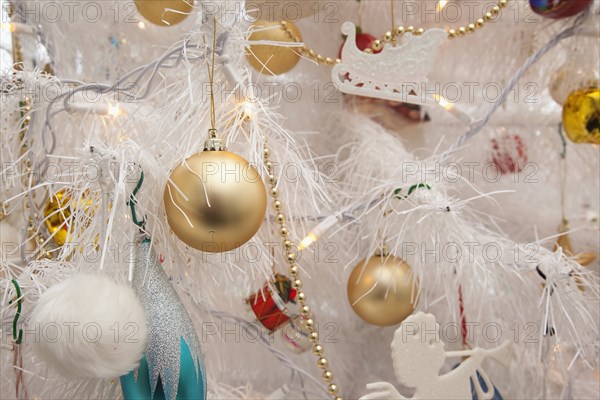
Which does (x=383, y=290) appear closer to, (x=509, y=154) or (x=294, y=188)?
(x=294, y=188)

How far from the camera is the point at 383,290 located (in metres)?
0.58

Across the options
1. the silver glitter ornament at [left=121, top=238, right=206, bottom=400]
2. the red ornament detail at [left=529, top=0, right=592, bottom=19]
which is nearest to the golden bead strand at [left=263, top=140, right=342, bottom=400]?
the silver glitter ornament at [left=121, top=238, right=206, bottom=400]

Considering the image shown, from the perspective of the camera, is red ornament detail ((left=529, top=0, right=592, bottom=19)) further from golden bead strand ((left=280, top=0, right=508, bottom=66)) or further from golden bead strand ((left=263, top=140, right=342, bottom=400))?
golden bead strand ((left=263, top=140, right=342, bottom=400))

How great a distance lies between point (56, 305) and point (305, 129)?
407 millimetres

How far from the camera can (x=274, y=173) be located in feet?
1.78

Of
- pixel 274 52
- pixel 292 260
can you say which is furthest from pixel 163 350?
pixel 274 52

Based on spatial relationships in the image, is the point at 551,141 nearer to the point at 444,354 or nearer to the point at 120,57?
the point at 444,354

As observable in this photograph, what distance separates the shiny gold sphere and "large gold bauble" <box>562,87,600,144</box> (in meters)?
0.27

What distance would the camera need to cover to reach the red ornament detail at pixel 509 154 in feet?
2.73

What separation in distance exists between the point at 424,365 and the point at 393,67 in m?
0.29

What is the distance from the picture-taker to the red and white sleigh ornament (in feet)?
1.85

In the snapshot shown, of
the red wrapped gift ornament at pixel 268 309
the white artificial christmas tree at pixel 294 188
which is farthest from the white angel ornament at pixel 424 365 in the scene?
the red wrapped gift ornament at pixel 268 309

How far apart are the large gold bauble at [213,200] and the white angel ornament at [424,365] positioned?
0.17m

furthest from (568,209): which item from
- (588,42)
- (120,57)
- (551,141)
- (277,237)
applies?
(120,57)
